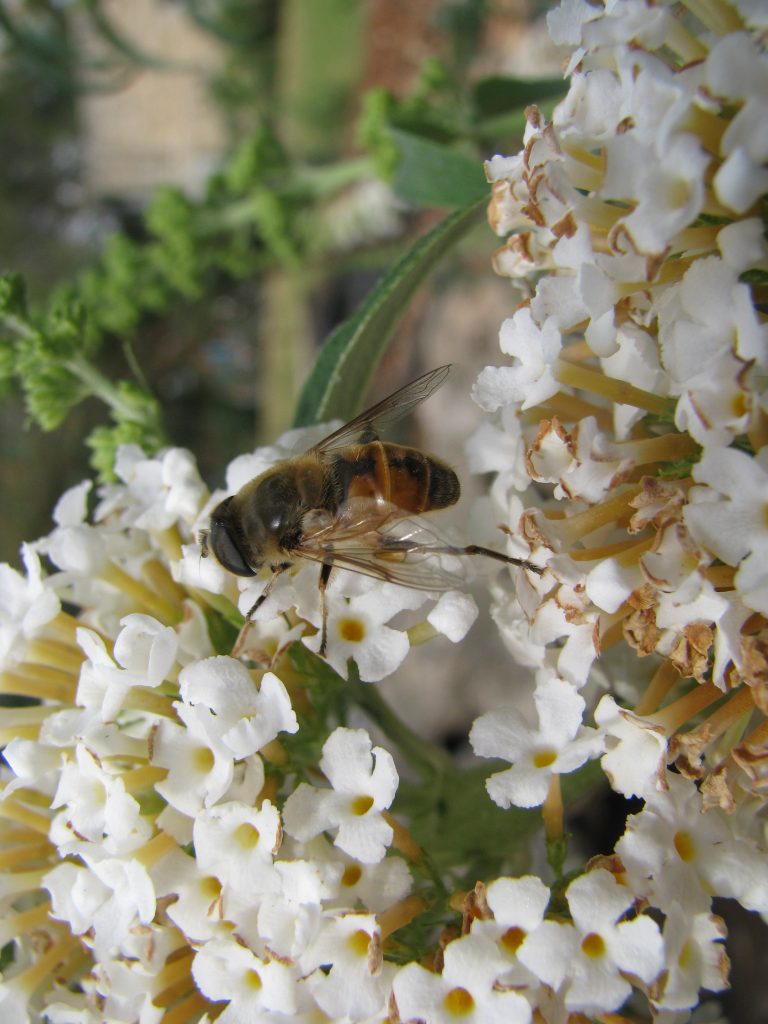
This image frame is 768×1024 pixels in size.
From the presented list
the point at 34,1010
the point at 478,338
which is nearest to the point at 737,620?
the point at 34,1010

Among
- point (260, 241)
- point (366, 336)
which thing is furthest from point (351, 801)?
point (260, 241)

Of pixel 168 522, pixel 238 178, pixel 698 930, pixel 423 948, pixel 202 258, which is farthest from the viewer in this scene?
pixel 202 258

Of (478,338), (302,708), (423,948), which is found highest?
(302,708)

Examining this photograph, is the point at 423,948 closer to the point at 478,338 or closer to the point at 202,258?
the point at 202,258

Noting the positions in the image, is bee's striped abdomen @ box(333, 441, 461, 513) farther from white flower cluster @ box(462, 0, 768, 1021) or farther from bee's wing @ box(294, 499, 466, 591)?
white flower cluster @ box(462, 0, 768, 1021)

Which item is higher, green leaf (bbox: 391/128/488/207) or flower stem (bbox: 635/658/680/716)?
green leaf (bbox: 391/128/488/207)

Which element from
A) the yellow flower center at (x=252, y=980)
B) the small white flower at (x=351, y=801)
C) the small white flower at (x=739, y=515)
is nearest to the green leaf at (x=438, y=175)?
the small white flower at (x=739, y=515)

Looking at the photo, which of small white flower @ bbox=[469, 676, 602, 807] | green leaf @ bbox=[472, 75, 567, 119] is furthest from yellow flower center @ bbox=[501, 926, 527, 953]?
green leaf @ bbox=[472, 75, 567, 119]
